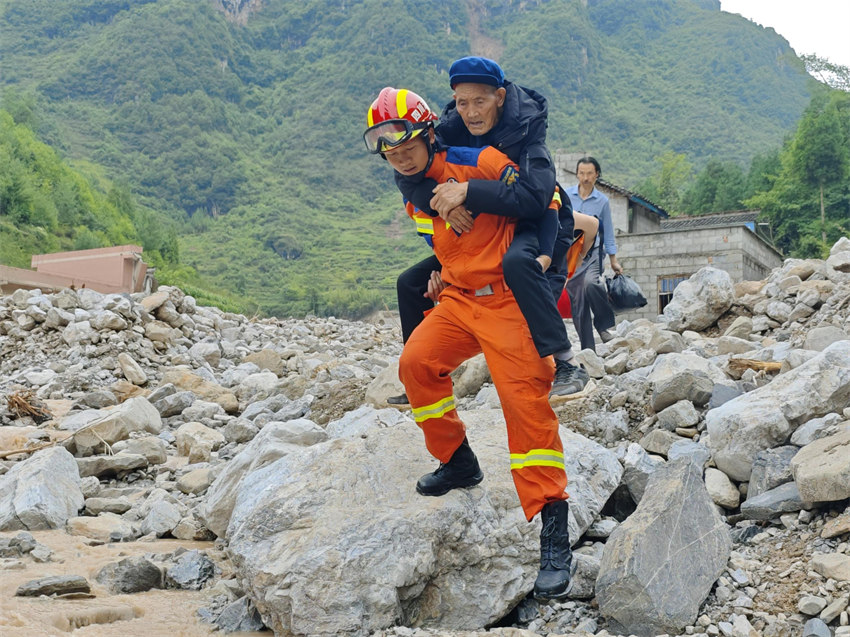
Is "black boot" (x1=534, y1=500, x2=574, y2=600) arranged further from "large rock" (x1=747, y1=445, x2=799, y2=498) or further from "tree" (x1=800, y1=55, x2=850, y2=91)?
"tree" (x1=800, y1=55, x2=850, y2=91)

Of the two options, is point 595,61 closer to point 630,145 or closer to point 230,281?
point 630,145

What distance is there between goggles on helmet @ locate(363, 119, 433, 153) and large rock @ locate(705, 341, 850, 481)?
8.08ft

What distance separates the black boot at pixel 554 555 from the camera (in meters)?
3.25

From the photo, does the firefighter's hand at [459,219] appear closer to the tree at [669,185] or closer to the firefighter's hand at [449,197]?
the firefighter's hand at [449,197]

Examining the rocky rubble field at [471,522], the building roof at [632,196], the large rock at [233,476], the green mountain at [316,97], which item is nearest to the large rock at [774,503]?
the rocky rubble field at [471,522]

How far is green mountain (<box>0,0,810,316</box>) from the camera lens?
73000 mm

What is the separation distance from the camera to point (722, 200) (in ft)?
139

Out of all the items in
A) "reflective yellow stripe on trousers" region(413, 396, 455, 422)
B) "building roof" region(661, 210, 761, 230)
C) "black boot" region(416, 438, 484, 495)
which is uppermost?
"reflective yellow stripe on trousers" region(413, 396, 455, 422)

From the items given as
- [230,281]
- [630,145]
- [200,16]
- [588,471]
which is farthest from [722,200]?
[200,16]

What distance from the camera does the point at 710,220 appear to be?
27.3 m

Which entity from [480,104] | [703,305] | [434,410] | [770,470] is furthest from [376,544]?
[703,305]

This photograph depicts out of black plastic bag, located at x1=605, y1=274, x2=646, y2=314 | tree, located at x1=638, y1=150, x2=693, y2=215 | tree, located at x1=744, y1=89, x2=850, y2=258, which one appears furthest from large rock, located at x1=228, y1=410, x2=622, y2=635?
tree, located at x1=638, y1=150, x2=693, y2=215

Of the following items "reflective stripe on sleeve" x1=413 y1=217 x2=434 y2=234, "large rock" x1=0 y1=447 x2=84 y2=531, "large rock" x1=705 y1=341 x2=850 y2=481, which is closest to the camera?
"reflective stripe on sleeve" x1=413 y1=217 x2=434 y2=234

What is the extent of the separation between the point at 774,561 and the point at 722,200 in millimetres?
41572
